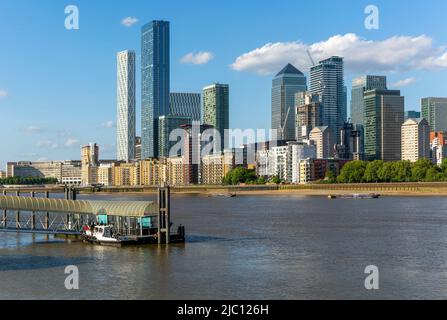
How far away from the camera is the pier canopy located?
62.8 meters

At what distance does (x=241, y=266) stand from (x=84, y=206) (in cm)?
2293

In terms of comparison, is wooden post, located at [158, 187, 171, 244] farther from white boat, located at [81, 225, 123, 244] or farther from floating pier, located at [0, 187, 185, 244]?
white boat, located at [81, 225, 123, 244]

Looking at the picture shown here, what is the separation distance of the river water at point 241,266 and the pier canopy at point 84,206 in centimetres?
360

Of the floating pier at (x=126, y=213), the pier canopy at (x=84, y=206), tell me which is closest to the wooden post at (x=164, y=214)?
the floating pier at (x=126, y=213)

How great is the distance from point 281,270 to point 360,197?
150713mm

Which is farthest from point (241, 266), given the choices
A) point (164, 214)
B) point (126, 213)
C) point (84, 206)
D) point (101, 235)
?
point (84, 206)

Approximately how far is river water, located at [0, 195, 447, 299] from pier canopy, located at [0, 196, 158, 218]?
360cm

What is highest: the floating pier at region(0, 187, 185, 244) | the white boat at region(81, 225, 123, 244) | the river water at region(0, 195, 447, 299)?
the floating pier at region(0, 187, 185, 244)

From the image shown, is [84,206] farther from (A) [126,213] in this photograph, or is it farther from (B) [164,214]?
(B) [164,214]

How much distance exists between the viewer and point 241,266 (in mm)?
50000

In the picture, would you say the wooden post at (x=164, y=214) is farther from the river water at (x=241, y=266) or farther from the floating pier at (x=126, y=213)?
the river water at (x=241, y=266)

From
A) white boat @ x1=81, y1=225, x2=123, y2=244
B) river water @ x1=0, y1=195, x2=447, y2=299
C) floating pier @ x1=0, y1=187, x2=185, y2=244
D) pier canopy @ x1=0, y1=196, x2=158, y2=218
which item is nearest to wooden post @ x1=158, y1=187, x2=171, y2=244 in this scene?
floating pier @ x1=0, y1=187, x2=185, y2=244
